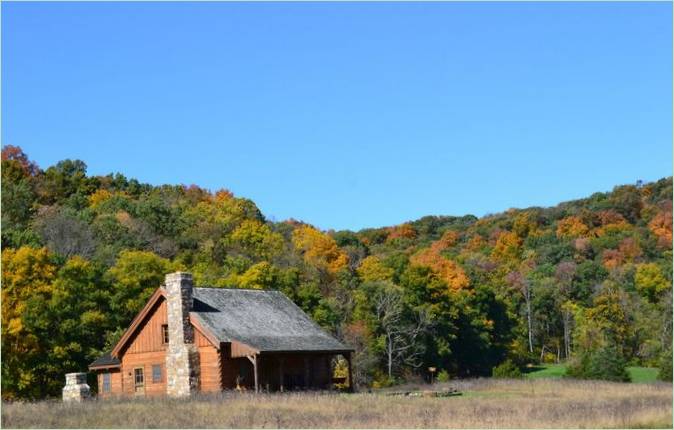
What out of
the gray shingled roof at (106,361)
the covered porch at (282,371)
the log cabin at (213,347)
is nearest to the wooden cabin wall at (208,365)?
the log cabin at (213,347)

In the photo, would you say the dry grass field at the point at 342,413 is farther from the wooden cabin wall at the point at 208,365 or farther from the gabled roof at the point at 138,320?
the gabled roof at the point at 138,320

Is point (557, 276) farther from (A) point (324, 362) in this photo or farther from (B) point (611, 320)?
(A) point (324, 362)

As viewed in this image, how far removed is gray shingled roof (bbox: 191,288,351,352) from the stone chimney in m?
0.73

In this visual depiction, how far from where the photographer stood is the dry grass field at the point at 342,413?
1101 inches

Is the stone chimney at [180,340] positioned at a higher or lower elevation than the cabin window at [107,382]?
higher

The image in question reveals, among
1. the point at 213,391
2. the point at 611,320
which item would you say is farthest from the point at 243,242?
the point at 213,391

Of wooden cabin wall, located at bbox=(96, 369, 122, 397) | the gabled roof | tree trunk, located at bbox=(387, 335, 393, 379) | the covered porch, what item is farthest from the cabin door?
tree trunk, located at bbox=(387, 335, 393, 379)

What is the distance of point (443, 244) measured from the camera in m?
141

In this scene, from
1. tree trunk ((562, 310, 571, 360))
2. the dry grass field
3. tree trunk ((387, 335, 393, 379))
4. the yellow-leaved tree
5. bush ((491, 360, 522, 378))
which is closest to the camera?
the dry grass field

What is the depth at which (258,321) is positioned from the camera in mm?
47125

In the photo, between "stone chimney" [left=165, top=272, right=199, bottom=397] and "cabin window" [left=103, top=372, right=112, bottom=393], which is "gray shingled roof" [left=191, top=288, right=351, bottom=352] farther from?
"cabin window" [left=103, top=372, right=112, bottom=393]

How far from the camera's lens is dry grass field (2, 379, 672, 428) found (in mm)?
27969

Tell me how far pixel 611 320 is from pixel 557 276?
58.8ft

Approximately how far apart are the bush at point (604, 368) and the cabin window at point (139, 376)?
93.1 ft
